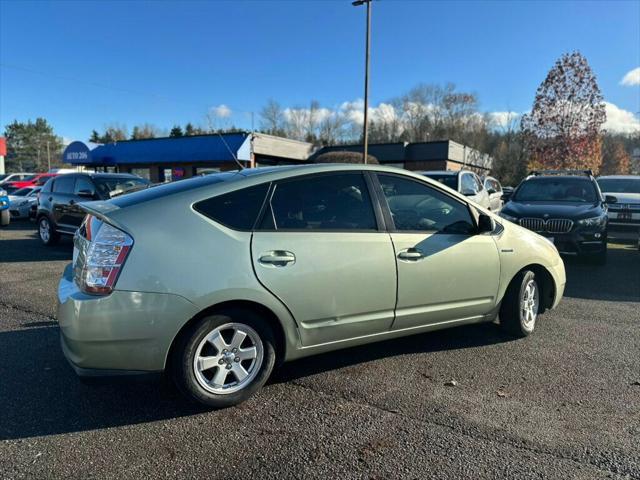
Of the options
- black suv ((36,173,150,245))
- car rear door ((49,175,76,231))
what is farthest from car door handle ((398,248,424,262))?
car rear door ((49,175,76,231))

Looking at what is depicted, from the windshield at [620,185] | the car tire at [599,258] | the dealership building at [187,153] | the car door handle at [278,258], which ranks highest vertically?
the dealership building at [187,153]

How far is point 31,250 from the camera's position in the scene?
10.2 meters

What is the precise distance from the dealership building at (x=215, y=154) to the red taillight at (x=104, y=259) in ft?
73.9

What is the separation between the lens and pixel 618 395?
135 inches

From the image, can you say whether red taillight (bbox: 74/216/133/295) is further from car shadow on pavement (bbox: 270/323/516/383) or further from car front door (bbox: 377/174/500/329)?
car front door (bbox: 377/174/500/329)

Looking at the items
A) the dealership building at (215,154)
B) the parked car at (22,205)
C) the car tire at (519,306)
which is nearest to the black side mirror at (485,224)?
the car tire at (519,306)

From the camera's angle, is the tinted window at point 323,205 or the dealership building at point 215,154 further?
the dealership building at point 215,154

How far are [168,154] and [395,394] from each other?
28.9m

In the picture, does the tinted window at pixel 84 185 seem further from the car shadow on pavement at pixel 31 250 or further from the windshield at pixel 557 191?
the windshield at pixel 557 191

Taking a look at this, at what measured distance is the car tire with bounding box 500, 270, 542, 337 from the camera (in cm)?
450

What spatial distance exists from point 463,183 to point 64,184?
9.09 meters

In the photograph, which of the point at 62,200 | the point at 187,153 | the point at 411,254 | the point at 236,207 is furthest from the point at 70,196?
the point at 187,153

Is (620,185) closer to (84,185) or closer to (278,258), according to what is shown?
(278,258)

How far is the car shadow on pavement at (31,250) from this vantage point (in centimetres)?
916
